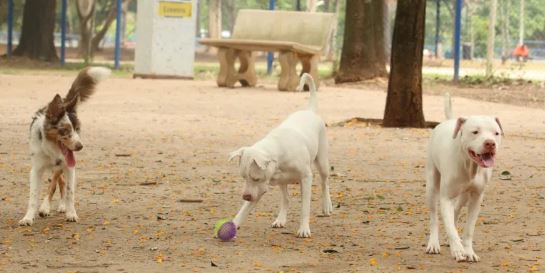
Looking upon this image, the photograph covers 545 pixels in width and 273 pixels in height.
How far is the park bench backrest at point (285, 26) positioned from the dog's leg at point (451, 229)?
687 inches

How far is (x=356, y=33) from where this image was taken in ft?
85.3

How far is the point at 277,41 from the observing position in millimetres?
24141

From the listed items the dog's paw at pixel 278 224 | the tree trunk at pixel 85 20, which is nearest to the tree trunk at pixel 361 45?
the dog's paw at pixel 278 224

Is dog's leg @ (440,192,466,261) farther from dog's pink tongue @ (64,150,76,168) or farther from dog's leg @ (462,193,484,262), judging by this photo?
dog's pink tongue @ (64,150,76,168)

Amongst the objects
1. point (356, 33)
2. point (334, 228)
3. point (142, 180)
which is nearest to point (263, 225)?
point (334, 228)

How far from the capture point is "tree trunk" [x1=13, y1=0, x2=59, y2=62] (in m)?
34.5

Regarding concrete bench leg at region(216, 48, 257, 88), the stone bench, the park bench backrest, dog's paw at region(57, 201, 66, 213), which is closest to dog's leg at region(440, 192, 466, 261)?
dog's paw at region(57, 201, 66, 213)

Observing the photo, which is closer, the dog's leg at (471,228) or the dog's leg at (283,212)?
the dog's leg at (471,228)

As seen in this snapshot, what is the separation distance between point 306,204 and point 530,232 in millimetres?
1442

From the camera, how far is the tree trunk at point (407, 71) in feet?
52.6

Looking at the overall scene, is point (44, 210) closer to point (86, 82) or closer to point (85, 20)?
point (86, 82)

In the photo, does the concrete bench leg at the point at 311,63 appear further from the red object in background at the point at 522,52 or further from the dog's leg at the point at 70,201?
the red object in background at the point at 522,52

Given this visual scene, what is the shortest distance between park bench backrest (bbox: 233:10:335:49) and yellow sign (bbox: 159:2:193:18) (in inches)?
89.4

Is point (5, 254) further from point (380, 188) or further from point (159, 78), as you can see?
point (159, 78)
